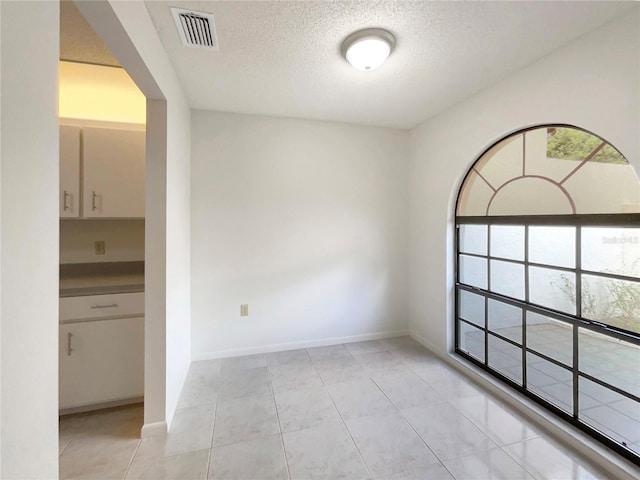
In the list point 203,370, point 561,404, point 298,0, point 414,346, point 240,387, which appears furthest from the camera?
point 414,346

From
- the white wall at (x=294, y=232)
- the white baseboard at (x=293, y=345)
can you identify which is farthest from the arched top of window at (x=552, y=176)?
the white baseboard at (x=293, y=345)

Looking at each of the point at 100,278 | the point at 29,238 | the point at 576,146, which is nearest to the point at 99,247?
the point at 100,278

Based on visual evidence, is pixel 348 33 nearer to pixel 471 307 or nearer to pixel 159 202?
pixel 159 202

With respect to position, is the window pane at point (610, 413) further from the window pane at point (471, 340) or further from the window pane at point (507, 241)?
the window pane at point (507, 241)

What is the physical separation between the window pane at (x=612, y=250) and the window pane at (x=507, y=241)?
43 cm

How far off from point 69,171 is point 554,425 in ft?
12.6

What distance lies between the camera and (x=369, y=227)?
3297 mm

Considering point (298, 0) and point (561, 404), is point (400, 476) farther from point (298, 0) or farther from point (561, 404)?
point (298, 0)

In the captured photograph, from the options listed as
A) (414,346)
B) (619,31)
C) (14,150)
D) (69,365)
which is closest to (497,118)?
(619,31)

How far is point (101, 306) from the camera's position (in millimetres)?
2045

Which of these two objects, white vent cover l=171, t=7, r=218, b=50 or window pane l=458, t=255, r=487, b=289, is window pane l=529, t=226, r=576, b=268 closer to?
window pane l=458, t=255, r=487, b=289

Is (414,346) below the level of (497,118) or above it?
below

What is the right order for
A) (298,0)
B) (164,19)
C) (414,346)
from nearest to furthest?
(298,0)
(164,19)
(414,346)

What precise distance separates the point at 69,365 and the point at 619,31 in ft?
13.0
